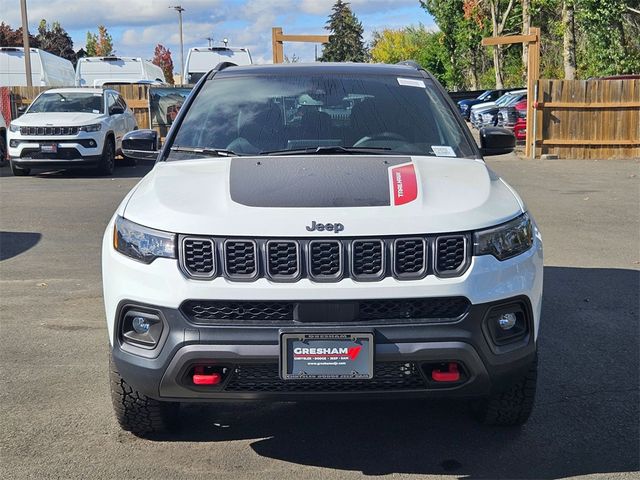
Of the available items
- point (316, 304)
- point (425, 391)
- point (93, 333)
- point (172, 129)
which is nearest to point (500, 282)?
point (425, 391)

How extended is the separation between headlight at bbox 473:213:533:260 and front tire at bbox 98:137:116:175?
1386cm

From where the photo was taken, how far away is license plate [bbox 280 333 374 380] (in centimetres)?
332

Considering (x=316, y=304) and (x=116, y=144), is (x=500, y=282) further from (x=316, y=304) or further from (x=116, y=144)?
(x=116, y=144)

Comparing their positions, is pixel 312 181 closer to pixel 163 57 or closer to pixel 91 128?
pixel 91 128

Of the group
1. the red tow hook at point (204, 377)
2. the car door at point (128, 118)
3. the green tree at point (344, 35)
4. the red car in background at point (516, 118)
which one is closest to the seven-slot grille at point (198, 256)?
the red tow hook at point (204, 377)

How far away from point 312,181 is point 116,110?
14.9 metres

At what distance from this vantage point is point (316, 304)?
3.34 m

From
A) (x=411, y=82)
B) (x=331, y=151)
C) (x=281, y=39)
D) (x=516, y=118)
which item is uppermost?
(x=281, y=39)

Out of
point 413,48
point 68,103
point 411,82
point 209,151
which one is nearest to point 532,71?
point 68,103

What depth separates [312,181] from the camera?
12.4ft

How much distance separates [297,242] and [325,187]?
426 mm

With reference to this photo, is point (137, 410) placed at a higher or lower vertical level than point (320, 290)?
lower

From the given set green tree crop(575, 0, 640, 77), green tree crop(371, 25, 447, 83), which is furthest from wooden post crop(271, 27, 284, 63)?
green tree crop(371, 25, 447, 83)

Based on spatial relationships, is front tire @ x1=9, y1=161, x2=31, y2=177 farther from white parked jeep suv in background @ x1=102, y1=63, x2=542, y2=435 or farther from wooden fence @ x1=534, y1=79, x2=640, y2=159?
white parked jeep suv in background @ x1=102, y1=63, x2=542, y2=435
